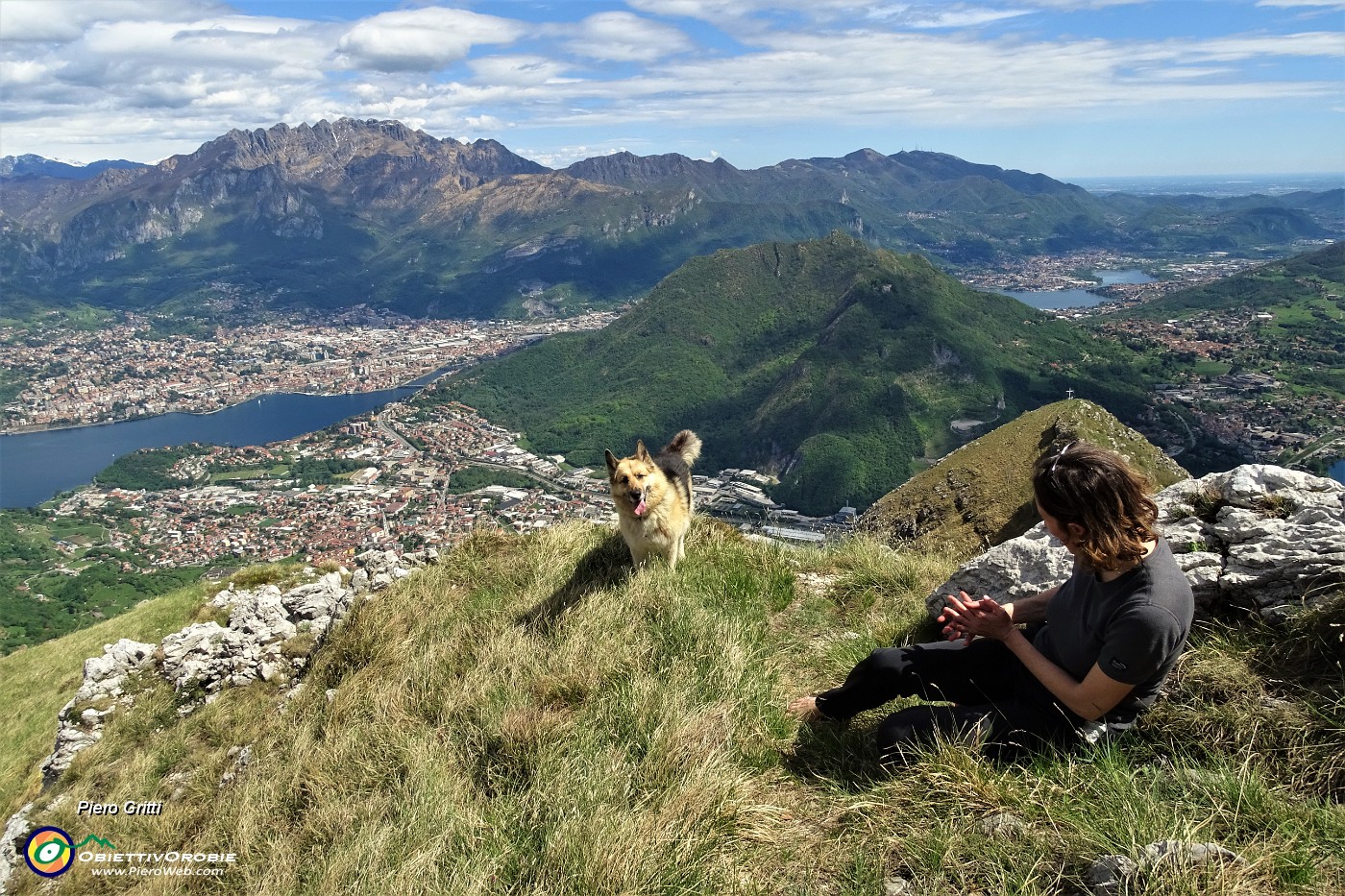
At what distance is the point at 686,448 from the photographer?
8914mm

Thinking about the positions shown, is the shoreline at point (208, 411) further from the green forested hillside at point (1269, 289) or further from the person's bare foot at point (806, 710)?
the green forested hillside at point (1269, 289)

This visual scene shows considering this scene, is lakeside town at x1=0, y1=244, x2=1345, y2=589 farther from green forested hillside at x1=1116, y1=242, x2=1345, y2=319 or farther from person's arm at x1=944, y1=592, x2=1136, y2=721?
green forested hillside at x1=1116, y1=242, x2=1345, y2=319

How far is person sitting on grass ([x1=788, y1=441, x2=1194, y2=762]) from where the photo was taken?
119 inches

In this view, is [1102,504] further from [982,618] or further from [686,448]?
[686,448]

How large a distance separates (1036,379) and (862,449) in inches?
1444

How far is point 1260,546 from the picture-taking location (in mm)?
4258

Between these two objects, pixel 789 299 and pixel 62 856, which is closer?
pixel 62 856

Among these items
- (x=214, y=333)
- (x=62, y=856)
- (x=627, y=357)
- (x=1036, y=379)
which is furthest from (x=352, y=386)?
(x=62, y=856)

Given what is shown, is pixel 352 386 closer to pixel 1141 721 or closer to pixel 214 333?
pixel 214 333

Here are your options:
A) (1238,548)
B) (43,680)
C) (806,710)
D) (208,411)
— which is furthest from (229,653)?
(208,411)

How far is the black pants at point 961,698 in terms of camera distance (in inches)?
136

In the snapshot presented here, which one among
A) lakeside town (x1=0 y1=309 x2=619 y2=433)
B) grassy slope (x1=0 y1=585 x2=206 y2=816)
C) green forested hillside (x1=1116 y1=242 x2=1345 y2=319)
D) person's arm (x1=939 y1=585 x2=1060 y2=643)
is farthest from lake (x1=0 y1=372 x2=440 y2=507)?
green forested hillside (x1=1116 y1=242 x2=1345 y2=319)

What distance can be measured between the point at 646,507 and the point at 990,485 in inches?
603

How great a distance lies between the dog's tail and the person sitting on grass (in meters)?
4.89
